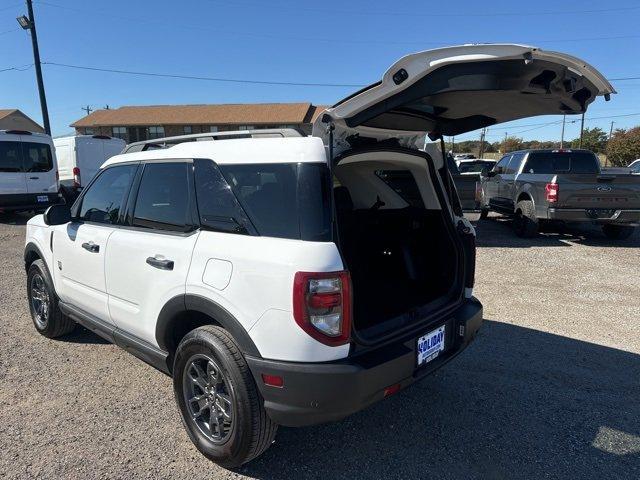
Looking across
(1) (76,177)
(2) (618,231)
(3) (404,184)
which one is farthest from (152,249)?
(1) (76,177)

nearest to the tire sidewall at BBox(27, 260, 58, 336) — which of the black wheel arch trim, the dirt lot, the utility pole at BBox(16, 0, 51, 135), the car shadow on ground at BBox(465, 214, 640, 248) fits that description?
the dirt lot

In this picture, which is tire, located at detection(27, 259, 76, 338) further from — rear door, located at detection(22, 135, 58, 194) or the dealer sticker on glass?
rear door, located at detection(22, 135, 58, 194)

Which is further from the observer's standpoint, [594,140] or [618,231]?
[594,140]

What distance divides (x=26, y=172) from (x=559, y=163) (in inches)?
525

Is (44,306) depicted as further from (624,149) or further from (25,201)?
(624,149)

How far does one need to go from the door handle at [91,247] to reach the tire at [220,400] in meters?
1.20

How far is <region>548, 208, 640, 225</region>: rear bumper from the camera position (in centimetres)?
841

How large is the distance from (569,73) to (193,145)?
7.03 feet

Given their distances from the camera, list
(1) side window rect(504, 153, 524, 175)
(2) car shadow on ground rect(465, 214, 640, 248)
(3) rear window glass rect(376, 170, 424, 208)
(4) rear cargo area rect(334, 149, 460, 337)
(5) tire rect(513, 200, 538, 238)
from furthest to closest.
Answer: (1) side window rect(504, 153, 524, 175) < (5) tire rect(513, 200, 538, 238) < (2) car shadow on ground rect(465, 214, 640, 248) < (3) rear window glass rect(376, 170, 424, 208) < (4) rear cargo area rect(334, 149, 460, 337)

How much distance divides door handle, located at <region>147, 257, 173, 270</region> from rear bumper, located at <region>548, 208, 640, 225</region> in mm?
8096

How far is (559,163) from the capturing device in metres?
10.1

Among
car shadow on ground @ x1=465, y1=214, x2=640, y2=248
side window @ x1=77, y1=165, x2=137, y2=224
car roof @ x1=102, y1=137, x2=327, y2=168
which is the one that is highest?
car roof @ x1=102, y1=137, x2=327, y2=168

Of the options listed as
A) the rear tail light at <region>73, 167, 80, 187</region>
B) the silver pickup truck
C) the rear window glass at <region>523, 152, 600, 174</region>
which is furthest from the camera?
the rear tail light at <region>73, 167, 80, 187</region>

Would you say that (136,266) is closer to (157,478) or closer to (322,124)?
(157,478)
